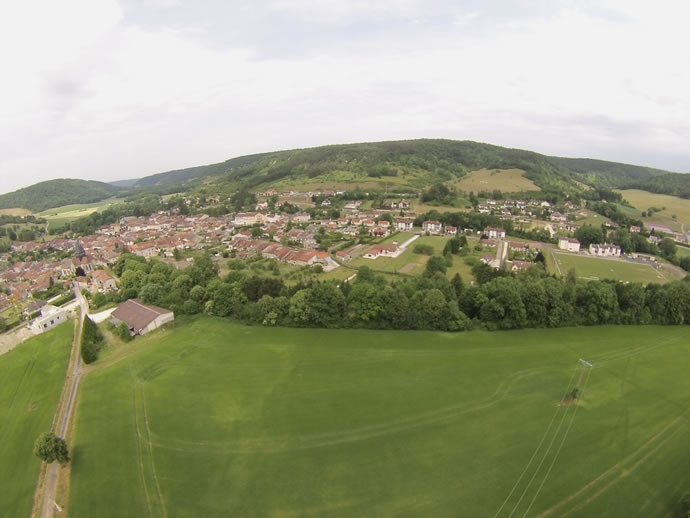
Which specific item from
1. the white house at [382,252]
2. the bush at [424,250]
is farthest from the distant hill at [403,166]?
the white house at [382,252]

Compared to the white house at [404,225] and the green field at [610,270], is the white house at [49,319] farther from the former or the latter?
the green field at [610,270]

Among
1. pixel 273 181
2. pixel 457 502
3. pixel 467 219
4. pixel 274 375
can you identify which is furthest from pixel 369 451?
pixel 273 181

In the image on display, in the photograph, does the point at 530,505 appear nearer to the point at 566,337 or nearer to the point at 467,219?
the point at 566,337

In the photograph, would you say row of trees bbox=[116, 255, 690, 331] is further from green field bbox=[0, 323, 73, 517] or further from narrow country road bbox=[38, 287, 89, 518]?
green field bbox=[0, 323, 73, 517]

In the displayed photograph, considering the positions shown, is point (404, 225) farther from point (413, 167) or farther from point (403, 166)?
point (413, 167)

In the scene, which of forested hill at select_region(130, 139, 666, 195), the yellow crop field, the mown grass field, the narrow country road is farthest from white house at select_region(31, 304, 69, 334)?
the yellow crop field

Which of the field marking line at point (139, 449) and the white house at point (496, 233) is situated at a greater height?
the white house at point (496, 233)
